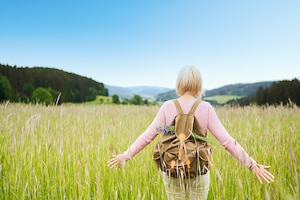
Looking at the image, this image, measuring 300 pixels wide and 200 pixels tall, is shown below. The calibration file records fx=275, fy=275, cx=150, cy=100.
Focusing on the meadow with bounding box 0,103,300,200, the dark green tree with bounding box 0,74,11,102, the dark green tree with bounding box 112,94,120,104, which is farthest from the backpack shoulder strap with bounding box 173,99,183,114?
the dark green tree with bounding box 112,94,120,104

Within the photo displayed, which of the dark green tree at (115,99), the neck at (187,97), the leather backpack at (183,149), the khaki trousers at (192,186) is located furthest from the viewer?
the dark green tree at (115,99)

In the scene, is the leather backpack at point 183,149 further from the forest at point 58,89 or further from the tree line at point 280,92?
the tree line at point 280,92

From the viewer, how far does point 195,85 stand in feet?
8.25

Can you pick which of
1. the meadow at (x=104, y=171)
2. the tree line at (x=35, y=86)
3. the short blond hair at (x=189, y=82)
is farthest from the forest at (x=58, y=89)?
the short blond hair at (x=189, y=82)

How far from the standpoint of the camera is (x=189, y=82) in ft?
8.16

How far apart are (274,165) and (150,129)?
2.06 metres

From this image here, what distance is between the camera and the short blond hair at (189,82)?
8.20 ft

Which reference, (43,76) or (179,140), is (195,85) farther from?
(43,76)

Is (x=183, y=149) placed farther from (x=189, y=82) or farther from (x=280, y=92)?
(x=280, y=92)

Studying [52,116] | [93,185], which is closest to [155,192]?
[93,185]

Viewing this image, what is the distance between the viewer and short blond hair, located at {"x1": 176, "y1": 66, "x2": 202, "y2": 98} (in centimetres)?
250

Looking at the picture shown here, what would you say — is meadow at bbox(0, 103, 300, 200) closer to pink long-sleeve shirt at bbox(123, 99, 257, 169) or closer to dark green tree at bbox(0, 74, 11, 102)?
pink long-sleeve shirt at bbox(123, 99, 257, 169)

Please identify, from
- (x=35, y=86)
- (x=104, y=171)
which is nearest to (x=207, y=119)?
(x=104, y=171)

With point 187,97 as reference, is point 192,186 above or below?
below
